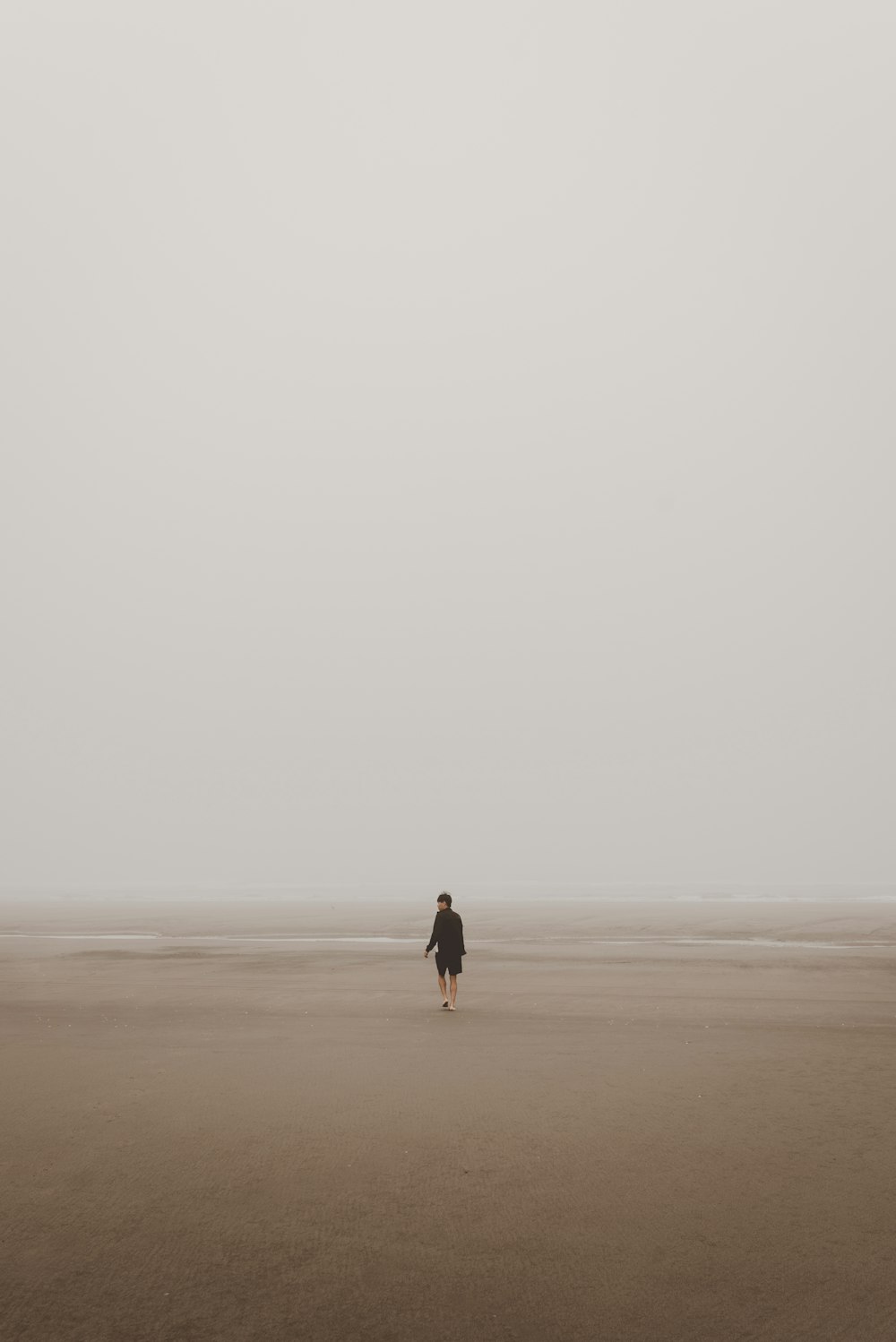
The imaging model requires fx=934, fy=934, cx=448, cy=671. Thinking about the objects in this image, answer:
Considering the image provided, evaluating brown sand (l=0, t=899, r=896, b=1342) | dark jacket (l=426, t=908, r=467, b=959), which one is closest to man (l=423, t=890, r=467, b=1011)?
dark jacket (l=426, t=908, r=467, b=959)

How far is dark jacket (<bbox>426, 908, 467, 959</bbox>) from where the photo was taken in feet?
54.5

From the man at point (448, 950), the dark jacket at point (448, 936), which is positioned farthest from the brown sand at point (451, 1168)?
the dark jacket at point (448, 936)

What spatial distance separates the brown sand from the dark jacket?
3.47 feet

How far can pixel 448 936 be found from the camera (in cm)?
1669

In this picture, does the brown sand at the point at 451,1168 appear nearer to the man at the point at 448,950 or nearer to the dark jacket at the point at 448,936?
the man at the point at 448,950

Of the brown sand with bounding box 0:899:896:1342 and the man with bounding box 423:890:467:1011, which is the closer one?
the brown sand with bounding box 0:899:896:1342

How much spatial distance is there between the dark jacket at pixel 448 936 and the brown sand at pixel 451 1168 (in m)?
1.06

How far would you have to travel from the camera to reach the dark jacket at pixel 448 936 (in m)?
16.6

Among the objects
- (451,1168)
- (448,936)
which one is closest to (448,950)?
(448,936)

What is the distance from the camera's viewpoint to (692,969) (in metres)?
22.4

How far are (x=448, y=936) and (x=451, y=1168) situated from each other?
351 inches

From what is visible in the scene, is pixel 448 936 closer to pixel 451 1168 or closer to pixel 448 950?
pixel 448 950

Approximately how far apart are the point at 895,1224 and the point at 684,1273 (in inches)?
73.1

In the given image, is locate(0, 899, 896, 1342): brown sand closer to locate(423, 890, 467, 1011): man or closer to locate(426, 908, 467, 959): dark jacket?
locate(423, 890, 467, 1011): man
